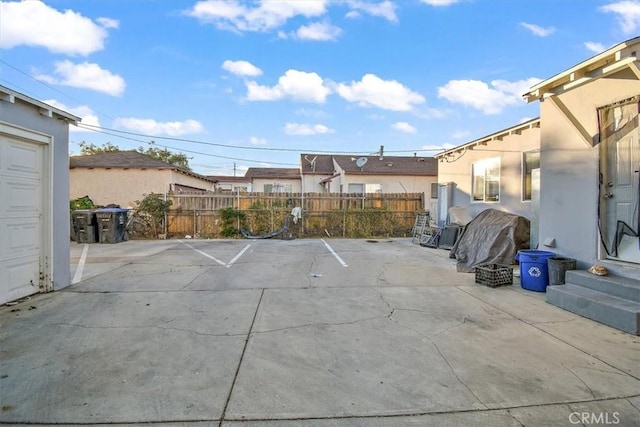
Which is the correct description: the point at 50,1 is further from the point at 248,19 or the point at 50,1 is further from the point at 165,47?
the point at 248,19

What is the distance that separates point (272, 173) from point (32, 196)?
2447 centimetres

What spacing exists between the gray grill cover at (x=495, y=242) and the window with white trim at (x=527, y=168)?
0.94 metres

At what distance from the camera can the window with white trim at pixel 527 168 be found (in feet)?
28.6

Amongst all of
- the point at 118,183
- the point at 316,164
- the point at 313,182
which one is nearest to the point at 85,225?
the point at 118,183

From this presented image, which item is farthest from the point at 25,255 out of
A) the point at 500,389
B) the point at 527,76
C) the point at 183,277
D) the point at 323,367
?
the point at 527,76

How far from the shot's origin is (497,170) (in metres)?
10.1

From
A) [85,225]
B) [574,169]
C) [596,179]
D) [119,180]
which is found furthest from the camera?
[119,180]

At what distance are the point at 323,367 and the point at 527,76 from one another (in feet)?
42.9

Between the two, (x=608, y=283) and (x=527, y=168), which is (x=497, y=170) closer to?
(x=527, y=168)

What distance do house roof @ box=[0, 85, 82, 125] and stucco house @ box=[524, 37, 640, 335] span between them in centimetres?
790

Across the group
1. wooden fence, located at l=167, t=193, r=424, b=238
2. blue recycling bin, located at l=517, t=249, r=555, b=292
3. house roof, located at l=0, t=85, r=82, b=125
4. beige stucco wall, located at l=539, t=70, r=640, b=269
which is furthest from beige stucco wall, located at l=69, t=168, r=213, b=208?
beige stucco wall, located at l=539, t=70, r=640, b=269

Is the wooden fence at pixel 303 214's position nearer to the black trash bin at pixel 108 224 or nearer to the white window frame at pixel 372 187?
the black trash bin at pixel 108 224

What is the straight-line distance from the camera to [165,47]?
468 inches

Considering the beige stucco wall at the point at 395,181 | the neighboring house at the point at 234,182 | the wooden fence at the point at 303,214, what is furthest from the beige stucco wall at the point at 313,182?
the wooden fence at the point at 303,214
